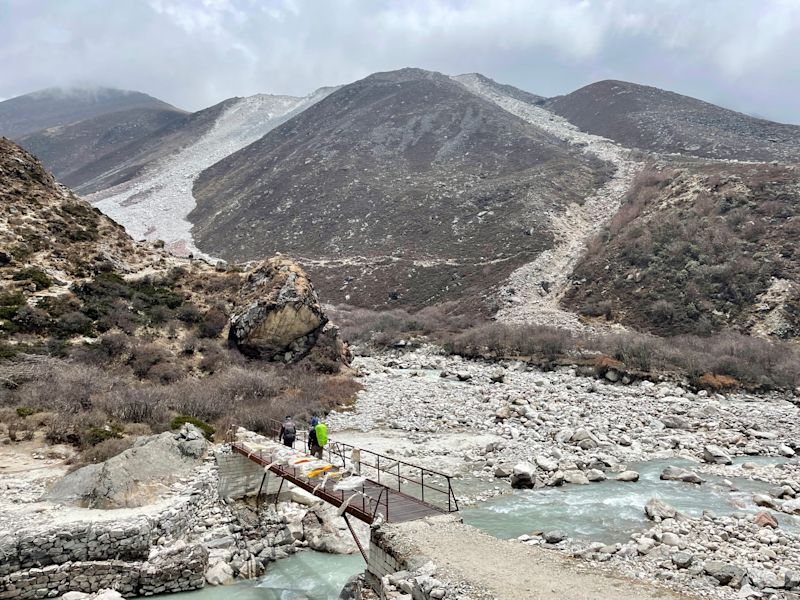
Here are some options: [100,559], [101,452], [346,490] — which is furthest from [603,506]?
[101,452]

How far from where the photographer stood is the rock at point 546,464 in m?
16.5

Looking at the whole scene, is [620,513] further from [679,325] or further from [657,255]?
[657,255]

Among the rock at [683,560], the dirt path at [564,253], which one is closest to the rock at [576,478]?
the rock at [683,560]

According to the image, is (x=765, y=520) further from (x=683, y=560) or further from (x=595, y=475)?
(x=595, y=475)

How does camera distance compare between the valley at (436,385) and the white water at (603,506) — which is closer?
the valley at (436,385)

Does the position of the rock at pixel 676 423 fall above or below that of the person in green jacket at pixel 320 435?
below

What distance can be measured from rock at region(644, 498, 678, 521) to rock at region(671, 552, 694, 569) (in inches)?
123

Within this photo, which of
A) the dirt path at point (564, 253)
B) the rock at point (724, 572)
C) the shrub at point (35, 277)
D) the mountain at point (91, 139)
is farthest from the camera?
the mountain at point (91, 139)

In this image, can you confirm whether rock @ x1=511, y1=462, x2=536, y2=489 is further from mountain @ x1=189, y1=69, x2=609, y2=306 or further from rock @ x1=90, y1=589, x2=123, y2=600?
mountain @ x1=189, y1=69, x2=609, y2=306

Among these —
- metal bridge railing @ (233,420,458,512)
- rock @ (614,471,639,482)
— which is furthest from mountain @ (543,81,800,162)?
metal bridge railing @ (233,420,458,512)

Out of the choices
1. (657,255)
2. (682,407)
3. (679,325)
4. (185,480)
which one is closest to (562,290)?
(657,255)

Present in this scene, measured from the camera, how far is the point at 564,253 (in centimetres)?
5753

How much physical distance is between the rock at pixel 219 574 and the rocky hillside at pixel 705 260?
35007 millimetres

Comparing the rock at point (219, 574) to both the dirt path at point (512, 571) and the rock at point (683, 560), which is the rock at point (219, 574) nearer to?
the dirt path at point (512, 571)
